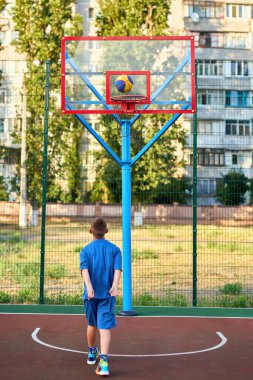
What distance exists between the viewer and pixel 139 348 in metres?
8.29

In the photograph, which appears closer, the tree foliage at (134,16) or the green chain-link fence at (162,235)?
the green chain-link fence at (162,235)

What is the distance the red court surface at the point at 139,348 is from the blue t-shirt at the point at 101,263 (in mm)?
831

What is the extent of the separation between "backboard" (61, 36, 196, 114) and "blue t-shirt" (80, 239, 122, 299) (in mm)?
4140

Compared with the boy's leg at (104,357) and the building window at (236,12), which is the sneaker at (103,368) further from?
the building window at (236,12)

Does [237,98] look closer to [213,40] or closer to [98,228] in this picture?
[98,228]

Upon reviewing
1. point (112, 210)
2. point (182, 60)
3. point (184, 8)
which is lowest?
point (112, 210)

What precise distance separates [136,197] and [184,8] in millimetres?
30512

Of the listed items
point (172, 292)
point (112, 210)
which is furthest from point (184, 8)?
point (172, 292)

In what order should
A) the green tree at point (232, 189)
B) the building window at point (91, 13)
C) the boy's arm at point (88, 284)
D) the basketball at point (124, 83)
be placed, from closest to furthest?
the boy's arm at point (88, 284)
the basketball at point (124, 83)
the green tree at point (232, 189)
the building window at point (91, 13)

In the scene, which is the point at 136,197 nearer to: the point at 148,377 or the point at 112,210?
the point at 112,210

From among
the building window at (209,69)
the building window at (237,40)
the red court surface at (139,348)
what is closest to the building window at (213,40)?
the building window at (237,40)

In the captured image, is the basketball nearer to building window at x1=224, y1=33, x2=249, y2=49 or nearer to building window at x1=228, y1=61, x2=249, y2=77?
building window at x1=228, y1=61, x2=249, y2=77

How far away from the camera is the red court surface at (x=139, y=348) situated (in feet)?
23.3

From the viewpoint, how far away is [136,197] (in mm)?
33812
